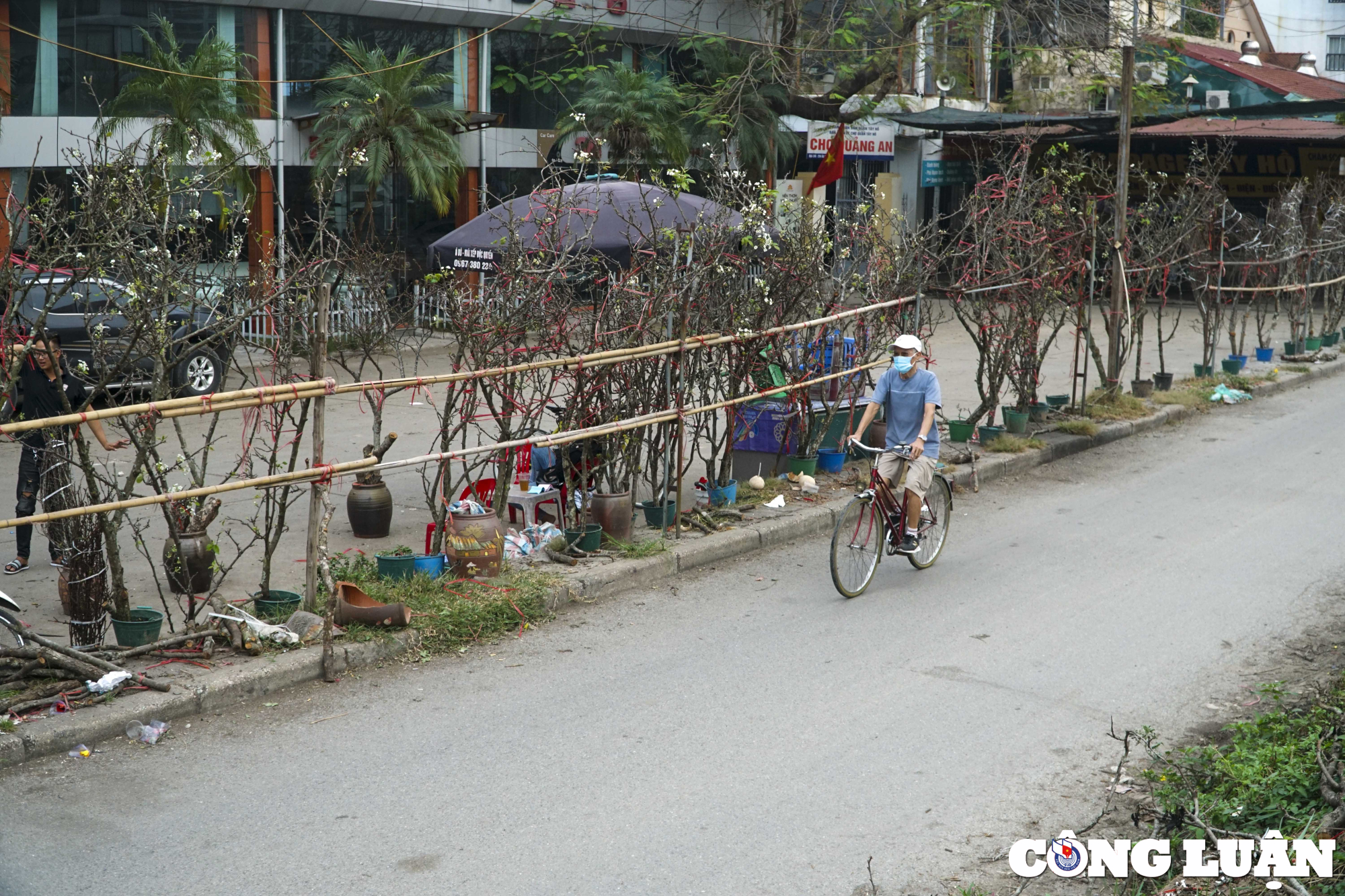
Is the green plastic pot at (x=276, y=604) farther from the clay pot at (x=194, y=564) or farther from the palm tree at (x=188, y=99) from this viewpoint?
the palm tree at (x=188, y=99)

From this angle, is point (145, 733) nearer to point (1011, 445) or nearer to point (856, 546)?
point (856, 546)

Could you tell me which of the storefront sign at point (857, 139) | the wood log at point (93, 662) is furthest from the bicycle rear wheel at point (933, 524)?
the storefront sign at point (857, 139)

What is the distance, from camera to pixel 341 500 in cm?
1118

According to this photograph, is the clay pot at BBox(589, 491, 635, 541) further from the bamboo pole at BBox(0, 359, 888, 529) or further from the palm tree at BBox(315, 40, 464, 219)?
the palm tree at BBox(315, 40, 464, 219)

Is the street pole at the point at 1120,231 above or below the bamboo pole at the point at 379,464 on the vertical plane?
above

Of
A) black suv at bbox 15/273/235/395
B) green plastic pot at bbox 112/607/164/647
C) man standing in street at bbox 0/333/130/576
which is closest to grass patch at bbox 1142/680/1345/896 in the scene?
green plastic pot at bbox 112/607/164/647

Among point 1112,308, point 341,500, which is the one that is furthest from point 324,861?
point 1112,308

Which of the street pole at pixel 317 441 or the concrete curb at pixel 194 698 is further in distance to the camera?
the street pole at pixel 317 441

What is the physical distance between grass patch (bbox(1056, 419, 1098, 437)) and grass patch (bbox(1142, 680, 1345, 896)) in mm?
8333

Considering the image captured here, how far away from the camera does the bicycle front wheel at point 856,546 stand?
28.2ft

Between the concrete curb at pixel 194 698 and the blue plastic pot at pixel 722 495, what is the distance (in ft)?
12.3

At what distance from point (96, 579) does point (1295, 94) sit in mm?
37199

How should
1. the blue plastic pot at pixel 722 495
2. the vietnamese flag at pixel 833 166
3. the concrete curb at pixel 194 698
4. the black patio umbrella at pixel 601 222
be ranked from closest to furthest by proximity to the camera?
the concrete curb at pixel 194 698 < the blue plastic pot at pixel 722 495 < the black patio umbrella at pixel 601 222 < the vietnamese flag at pixel 833 166

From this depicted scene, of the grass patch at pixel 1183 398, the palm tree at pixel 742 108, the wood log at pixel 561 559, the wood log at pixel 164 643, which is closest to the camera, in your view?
the wood log at pixel 164 643
